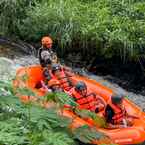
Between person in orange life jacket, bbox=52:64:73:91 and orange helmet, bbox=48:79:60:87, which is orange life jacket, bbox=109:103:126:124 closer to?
orange helmet, bbox=48:79:60:87

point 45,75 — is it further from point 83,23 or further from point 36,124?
point 36,124

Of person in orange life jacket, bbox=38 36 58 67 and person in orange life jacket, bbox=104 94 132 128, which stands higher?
person in orange life jacket, bbox=38 36 58 67

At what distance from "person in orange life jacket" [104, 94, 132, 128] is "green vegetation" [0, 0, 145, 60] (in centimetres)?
304

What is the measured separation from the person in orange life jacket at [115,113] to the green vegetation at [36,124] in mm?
3942

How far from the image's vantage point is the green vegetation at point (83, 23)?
9.41 meters

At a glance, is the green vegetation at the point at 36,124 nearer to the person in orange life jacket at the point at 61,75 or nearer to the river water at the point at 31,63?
the person in orange life jacket at the point at 61,75

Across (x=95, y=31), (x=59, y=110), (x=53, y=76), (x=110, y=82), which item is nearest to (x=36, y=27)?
(x=95, y=31)

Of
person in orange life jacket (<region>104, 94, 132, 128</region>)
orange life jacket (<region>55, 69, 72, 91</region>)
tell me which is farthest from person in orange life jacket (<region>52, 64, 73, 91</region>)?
person in orange life jacket (<region>104, 94, 132, 128</region>)

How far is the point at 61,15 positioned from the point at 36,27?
663 millimetres

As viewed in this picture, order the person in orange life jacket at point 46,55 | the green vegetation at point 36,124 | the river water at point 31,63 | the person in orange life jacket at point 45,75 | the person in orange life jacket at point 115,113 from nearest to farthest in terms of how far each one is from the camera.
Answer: the green vegetation at point 36,124, the person in orange life jacket at point 115,113, the person in orange life jacket at point 45,75, the person in orange life jacket at point 46,55, the river water at point 31,63

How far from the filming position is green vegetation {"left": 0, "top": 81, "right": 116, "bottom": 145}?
6.08ft

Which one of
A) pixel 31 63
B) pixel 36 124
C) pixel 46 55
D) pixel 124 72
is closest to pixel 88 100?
pixel 46 55

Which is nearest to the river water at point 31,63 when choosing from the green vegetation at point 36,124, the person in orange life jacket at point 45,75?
the person in orange life jacket at point 45,75

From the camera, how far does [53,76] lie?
743 cm
